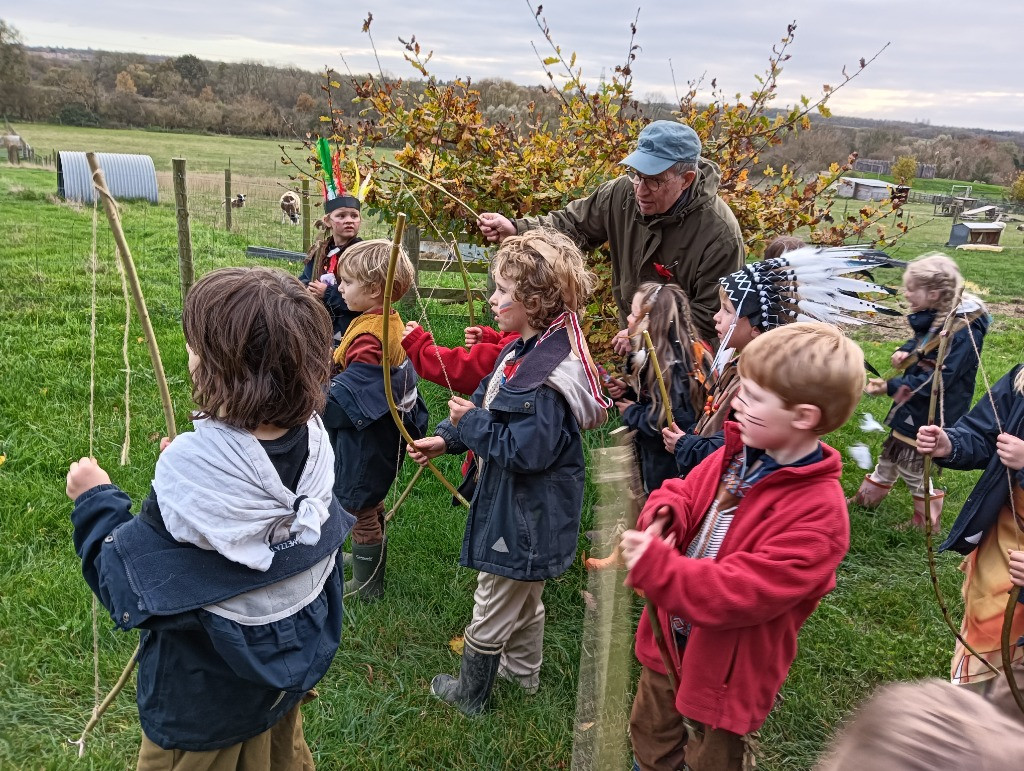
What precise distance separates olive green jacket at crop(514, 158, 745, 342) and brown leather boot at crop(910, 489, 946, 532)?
7.35ft

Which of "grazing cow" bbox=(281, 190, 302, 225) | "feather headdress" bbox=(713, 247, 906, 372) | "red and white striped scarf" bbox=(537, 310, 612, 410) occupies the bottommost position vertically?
"grazing cow" bbox=(281, 190, 302, 225)

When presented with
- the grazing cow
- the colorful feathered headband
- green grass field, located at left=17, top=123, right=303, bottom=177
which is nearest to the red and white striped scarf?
the colorful feathered headband

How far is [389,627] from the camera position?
136 inches

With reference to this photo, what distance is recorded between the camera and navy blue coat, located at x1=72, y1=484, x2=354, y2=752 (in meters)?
1.61

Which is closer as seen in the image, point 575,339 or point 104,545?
point 104,545

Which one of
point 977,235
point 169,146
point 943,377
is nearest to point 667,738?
point 943,377

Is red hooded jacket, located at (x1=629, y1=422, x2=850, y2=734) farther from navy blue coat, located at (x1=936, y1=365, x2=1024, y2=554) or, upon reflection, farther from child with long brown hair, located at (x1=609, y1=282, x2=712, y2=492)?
navy blue coat, located at (x1=936, y1=365, x2=1024, y2=554)

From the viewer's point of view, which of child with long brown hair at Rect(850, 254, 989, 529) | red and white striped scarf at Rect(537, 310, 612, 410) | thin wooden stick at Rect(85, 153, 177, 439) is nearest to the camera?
thin wooden stick at Rect(85, 153, 177, 439)

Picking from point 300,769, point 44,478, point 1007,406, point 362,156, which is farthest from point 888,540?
point 44,478

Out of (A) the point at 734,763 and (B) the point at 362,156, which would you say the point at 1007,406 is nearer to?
(A) the point at 734,763

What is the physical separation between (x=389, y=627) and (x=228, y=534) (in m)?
2.04

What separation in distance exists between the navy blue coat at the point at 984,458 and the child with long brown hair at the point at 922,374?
0.70 meters

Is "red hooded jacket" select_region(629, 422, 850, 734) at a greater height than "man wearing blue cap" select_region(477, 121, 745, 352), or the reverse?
"man wearing blue cap" select_region(477, 121, 745, 352)

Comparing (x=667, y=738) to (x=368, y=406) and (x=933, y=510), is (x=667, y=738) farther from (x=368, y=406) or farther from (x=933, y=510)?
(x=933, y=510)
